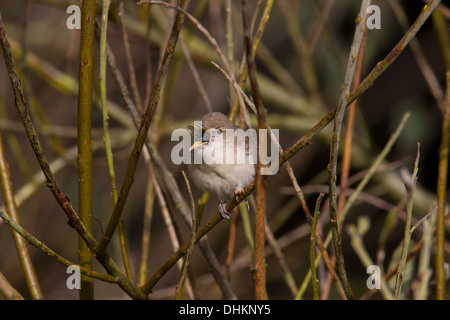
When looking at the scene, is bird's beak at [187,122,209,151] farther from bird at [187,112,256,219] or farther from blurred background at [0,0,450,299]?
blurred background at [0,0,450,299]

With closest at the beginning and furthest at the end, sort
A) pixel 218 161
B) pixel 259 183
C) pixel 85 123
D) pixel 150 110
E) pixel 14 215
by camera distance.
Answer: pixel 259 183 < pixel 150 110 < pixel 85 123 < pixel 14 215 < pixel 218 161

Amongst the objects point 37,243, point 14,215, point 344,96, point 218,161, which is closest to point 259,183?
point 344,96

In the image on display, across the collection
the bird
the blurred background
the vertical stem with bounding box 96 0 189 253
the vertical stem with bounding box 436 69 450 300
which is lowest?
the vertical stem with bounding box 436 69 450 300

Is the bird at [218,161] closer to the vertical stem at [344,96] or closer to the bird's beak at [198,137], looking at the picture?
the bird's beak at [198,137]

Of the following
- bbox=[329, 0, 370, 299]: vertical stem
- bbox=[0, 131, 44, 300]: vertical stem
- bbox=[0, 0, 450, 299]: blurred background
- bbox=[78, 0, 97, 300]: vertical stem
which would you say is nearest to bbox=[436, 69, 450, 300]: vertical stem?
bbox=[329, 0, 370, 299]: vertical stem

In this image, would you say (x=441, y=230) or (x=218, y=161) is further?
(x=218, y=161)

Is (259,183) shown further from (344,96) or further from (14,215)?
(14,215)
